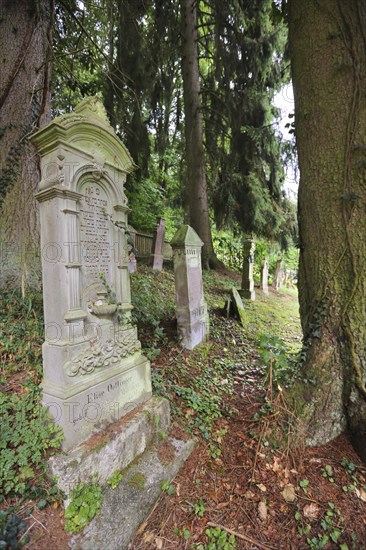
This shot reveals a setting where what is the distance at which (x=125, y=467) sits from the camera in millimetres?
2078

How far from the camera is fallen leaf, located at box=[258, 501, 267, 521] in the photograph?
73.1 inches

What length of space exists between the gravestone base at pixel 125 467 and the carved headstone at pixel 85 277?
0.45 ft

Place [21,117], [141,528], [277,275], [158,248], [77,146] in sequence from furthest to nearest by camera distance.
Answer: [277,275]
[158,248]
[21,117]
[77,146]
[141,528]

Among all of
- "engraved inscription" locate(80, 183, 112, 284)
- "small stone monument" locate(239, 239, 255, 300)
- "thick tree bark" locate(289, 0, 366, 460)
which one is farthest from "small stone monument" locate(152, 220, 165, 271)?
"thick tree bark" locate(289, 0, 366, 460)

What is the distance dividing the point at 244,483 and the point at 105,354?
4.98ft

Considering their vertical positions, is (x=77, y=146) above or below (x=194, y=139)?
below

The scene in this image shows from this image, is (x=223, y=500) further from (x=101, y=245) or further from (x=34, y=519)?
(x=101, y=245)

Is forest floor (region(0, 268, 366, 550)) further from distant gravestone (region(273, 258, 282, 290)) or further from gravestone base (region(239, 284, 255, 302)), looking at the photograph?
distant gravestone (region(273, 258, 282, 290))

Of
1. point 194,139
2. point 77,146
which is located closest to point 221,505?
point 77,146

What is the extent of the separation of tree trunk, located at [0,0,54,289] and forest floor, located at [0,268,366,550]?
172 cm

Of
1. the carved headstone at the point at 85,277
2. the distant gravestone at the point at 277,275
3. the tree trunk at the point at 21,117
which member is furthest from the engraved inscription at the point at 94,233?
the distant gravestone at the point at 277,275

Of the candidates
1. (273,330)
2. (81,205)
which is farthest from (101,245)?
(273,330)

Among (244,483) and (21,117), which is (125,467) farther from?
(21,117)

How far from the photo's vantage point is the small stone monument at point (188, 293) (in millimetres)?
4176
